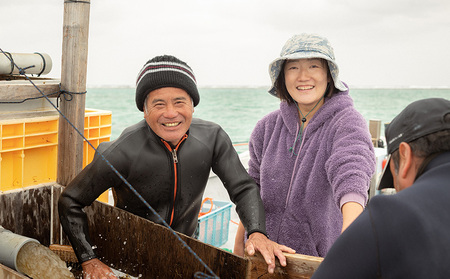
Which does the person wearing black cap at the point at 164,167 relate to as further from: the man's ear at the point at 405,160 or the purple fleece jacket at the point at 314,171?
the man's ear at the point at 405,160

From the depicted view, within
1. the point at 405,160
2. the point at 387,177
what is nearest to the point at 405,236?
the point at 405,160

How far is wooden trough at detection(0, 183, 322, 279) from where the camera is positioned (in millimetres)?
2047

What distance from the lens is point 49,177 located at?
3719 millimetres

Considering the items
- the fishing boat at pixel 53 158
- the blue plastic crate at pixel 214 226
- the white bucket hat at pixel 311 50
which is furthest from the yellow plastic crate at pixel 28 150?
the white bucket hat at pixel 311 50

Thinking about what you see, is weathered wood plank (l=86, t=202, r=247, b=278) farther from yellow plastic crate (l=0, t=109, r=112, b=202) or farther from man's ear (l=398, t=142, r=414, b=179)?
man's ear (l=398, t=142, r=414, b=179)

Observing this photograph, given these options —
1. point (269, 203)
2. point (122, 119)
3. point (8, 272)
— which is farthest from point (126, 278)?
point (122, 119)

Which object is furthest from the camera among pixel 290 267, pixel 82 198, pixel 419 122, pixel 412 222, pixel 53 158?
pixel 53 158

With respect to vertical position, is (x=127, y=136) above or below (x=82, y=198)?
above

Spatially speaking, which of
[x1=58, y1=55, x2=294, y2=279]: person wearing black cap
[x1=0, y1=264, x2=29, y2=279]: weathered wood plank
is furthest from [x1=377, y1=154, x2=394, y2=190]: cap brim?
[x1=0, y1=264, x2=29, y2=279]: weathered wood plank

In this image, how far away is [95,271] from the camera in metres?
2.48

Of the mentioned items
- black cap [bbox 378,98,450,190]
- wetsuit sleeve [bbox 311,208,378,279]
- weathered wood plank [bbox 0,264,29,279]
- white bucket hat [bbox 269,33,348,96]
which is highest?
white bucket hat [bbox 269,33,348,96]

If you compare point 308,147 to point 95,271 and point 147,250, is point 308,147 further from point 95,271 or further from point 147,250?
point 95,271

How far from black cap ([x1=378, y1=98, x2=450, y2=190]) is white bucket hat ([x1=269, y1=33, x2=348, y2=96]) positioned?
1111 millimetres

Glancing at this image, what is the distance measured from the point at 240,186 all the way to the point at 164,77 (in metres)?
0.72
